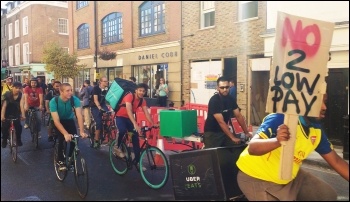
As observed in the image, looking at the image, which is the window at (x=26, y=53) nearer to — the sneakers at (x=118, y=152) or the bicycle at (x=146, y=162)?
the bicycle at (x=146, y=162)

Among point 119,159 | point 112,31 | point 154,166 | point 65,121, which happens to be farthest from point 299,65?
point 119,159

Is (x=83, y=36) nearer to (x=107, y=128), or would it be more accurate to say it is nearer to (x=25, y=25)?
(x=25, y=25)

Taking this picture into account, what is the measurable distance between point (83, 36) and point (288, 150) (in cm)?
120

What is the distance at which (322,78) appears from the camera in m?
1.66

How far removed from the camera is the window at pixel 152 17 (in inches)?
63.9

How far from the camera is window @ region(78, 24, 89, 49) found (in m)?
1.82

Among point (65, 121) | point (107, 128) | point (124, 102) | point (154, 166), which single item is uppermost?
point (124, 102)

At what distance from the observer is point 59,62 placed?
5.57 feet

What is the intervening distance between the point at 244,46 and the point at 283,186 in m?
0.96

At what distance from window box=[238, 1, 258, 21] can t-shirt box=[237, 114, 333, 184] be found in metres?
0.87

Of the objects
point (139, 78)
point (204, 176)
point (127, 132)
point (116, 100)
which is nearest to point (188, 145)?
point (127, 132)

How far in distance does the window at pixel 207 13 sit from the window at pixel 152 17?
19 cm

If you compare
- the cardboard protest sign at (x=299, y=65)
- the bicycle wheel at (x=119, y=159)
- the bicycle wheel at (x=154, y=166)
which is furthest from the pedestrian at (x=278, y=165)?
the bicycle wheel at (x=119, y=159)

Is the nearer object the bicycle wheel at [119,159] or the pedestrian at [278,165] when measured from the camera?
the pedestrian at [278,165]
